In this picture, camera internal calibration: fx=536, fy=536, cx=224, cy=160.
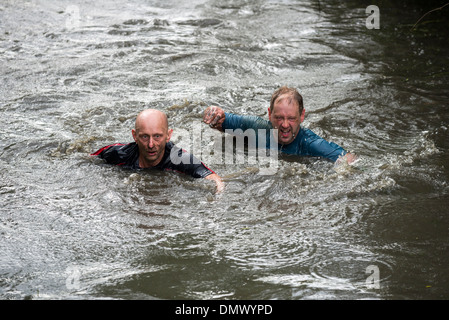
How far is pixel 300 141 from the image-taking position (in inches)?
248

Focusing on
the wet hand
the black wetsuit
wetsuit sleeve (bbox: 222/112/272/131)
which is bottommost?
the black wetsuit

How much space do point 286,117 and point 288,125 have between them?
9cm

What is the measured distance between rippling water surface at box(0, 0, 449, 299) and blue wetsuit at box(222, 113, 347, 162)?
12 cm

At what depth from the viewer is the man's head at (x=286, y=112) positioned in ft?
19.9

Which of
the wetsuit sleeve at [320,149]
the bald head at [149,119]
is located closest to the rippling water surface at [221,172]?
the wetsuit sleeve at [320,149]

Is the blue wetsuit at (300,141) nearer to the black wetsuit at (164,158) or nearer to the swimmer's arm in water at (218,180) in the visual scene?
the black wetsuit at (164,158)

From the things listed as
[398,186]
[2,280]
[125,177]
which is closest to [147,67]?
[125,177]

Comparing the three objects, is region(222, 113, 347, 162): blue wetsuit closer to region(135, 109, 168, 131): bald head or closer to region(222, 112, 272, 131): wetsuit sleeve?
region(222, 112, 272, 131): wetsuit sleeve

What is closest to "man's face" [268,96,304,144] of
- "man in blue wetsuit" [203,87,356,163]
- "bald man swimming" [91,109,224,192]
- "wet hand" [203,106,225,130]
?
"man in blue wetsuit" [203,87,356,163]

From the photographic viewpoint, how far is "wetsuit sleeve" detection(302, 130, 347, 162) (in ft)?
19.9

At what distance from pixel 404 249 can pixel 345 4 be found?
419 inches

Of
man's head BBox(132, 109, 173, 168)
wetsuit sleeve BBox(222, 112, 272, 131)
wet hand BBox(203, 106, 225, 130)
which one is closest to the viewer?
man's head BBox(132, 109, 173, 168)

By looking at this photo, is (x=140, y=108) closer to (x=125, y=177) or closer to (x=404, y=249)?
(x=125, y=177)

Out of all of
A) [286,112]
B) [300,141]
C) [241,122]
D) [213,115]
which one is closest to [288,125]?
[286,112]
